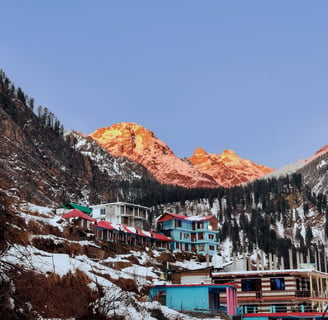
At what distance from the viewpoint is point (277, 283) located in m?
46.9

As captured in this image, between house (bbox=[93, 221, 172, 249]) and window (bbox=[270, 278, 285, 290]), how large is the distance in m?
36.0

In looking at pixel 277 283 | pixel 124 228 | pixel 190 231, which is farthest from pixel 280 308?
pixel 190 231

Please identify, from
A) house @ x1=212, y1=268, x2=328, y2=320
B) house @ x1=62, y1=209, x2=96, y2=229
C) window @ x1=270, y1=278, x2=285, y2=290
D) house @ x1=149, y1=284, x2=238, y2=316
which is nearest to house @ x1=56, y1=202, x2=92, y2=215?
house @ x1=62, y1=209, x2=96, y2=229

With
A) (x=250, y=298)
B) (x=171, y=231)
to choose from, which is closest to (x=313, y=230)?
(x=171, y=231)

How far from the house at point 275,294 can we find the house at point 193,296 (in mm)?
4342

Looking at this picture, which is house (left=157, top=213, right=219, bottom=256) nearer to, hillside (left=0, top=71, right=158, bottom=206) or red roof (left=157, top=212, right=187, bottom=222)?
red roof (left=157, top=212, right=187, bottom=222)

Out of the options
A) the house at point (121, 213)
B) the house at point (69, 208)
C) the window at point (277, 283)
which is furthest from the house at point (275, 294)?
the house at point (121, 213)

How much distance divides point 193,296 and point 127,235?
154ft

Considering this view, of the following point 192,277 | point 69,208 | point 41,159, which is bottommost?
point 192,277

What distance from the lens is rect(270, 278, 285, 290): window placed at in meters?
46.7

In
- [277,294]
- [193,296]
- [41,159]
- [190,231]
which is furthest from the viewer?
[41,159]

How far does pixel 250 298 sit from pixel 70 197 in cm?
9191

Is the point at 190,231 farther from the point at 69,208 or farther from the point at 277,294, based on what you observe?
the point at 277,294

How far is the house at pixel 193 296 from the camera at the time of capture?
41.2 m
